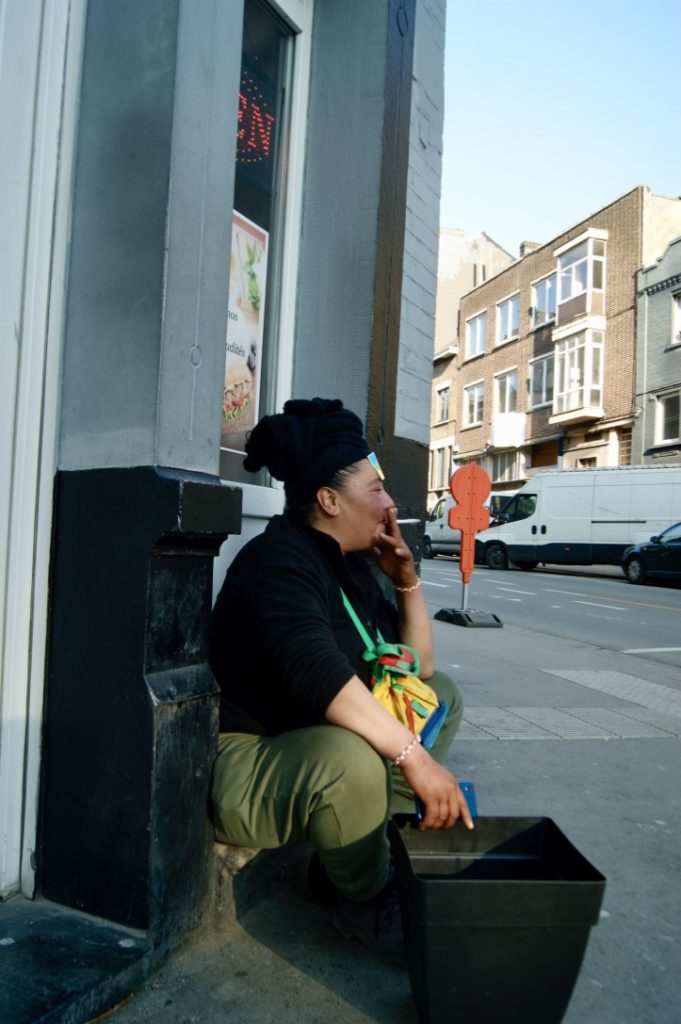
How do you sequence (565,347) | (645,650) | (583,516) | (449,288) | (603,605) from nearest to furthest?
(645,650)
(603,605)
(583,516)
(565,347)
(449,288)

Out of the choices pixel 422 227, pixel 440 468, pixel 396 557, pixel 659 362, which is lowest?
pixel 396 557

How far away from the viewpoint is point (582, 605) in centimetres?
1401

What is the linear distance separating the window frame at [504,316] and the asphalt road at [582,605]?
1722 centimetres

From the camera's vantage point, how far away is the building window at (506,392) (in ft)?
121

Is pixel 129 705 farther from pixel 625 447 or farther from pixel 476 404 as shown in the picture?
pixel 476 404

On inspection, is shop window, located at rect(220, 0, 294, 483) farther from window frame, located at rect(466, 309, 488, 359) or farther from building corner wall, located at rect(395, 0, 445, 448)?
window frame, located at rect(466, 309, 488, 359)

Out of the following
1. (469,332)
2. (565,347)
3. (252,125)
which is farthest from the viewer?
(469,332)

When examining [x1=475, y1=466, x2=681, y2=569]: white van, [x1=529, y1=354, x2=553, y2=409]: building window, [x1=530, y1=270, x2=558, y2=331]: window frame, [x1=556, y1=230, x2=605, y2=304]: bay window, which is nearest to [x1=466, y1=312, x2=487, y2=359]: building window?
[x1=530, y1=270, x2=558, y2=331]: window frame

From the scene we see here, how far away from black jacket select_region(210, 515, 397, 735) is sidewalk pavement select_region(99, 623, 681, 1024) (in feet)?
1.85

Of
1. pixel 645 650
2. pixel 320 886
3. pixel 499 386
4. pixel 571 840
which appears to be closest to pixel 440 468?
pixel 499 386

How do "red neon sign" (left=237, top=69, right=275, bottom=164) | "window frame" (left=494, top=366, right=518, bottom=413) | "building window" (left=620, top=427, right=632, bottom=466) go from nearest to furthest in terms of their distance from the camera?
1. "red neon sign" (left=237, top=69, right=275, bottom=164)
2. "building window" (left=620, top=427, right=632, bottom=466)
3. "window frame" (left=494, top=366, right=518, bottom=413)

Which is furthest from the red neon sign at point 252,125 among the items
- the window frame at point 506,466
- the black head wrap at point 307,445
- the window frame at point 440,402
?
the window frame at point 440,402

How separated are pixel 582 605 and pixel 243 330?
11541mm

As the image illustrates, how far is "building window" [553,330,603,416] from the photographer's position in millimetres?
30156
